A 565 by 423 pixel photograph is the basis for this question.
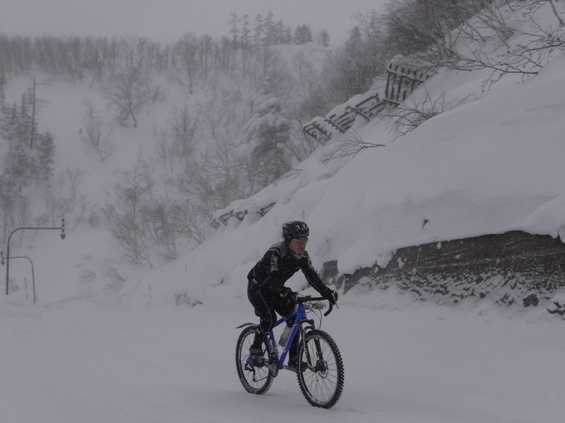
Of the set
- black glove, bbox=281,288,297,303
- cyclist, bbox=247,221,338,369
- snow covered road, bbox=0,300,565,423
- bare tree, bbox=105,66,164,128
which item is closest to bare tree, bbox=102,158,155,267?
bare tree, bbox=105,66,164,128

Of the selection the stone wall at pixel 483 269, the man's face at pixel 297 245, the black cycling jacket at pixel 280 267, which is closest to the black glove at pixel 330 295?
Answer: the black cycling jacket at pixel 280 267

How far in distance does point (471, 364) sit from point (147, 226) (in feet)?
140

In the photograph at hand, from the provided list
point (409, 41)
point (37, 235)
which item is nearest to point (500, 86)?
point (409, 41)

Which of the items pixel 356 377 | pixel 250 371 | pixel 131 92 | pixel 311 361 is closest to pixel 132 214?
pixel 131 92

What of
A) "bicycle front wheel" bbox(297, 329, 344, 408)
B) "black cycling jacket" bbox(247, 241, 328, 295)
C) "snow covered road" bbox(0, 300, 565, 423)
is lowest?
"snow covered road" bbox(0, 300, 565, 423)

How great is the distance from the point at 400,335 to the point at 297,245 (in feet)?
13.9

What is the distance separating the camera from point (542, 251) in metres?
7.74

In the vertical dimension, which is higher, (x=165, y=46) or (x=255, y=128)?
(x=165, y=46)

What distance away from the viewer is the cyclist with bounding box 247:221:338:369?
18.3 feet

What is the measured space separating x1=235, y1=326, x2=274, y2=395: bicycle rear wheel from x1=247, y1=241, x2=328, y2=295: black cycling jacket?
0.82 meters

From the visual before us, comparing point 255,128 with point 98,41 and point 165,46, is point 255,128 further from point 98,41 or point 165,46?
point 98,41

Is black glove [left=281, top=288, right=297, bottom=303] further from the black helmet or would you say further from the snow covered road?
the snow covered road

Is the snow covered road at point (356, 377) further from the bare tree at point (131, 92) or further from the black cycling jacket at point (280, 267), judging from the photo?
the bare tree at point (131, 92)

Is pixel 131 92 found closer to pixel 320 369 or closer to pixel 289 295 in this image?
pixel 289 295
